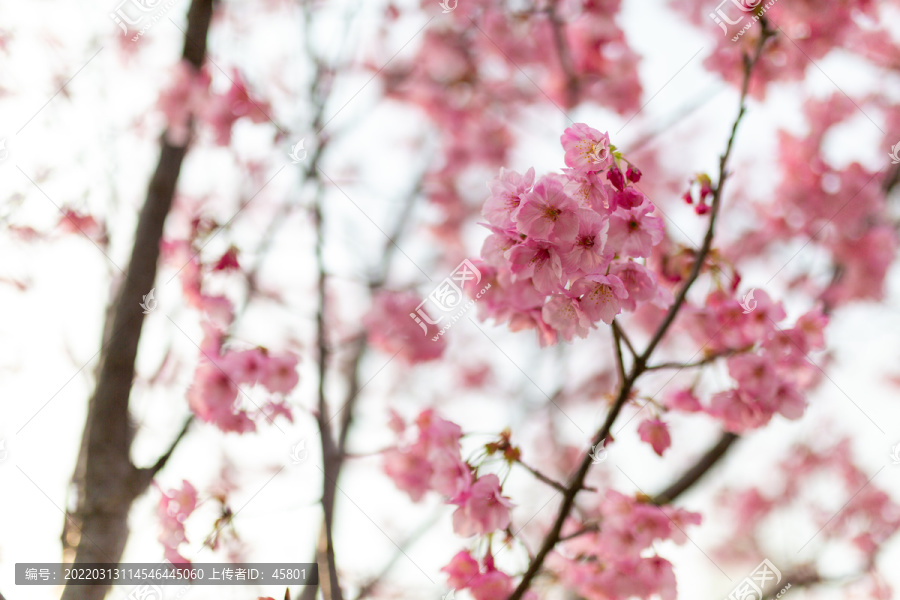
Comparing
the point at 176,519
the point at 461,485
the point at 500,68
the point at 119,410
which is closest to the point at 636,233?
the point at 461,485

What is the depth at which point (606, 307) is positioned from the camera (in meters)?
1.32

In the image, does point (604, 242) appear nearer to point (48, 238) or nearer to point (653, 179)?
point (48, 238)

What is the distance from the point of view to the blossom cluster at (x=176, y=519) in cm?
197

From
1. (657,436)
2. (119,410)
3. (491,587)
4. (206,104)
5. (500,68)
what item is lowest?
(491,587)

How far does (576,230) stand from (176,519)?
68.1 inches

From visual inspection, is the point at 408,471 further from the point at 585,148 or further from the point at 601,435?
the point at 585,148

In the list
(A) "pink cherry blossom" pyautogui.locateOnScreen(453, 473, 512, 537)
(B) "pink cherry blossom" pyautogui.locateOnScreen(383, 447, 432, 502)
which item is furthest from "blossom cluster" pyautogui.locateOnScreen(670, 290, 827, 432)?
(B) "pink cherry blossom" pyautogui.locateOnScreen(383, 447, 432, 502)

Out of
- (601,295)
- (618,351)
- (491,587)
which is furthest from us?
(491,587)

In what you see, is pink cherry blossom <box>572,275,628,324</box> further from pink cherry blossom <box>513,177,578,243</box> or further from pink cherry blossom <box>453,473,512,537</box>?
pink cherry blossom <box>453,473,512,537</box>

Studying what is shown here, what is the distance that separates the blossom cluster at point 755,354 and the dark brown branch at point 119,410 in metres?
2.11

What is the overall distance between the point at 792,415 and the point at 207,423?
86.1 inches

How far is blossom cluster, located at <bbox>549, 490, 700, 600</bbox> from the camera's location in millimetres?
1926

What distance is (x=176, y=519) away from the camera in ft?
6.56

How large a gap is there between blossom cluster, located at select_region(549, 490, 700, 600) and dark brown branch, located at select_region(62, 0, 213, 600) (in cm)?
168
